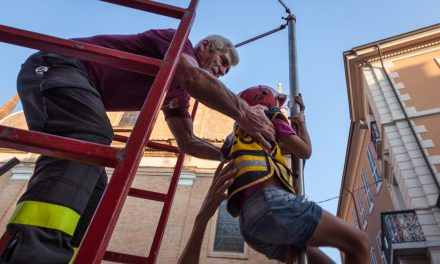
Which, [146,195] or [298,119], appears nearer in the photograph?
[298,119]

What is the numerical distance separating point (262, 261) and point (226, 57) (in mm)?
10579

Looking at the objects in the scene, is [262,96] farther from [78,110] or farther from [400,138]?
[400,138]

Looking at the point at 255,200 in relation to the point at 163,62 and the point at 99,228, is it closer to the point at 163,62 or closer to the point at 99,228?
the point at 163,62

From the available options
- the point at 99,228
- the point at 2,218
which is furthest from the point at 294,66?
the point at 2,218

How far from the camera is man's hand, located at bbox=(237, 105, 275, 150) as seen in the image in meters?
2.53

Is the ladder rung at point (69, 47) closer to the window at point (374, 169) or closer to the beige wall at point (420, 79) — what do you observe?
the beige wall at point (420, 79)

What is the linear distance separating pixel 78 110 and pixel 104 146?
78 centimetres

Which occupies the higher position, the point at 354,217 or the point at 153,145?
the point at 354,217

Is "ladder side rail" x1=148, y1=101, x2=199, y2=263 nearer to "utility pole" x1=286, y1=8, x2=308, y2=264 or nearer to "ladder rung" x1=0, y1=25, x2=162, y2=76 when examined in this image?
"utility pole" x1=286, y1=8, x2=308, y2=264

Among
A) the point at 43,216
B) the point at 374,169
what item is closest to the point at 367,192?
the point at 374,169

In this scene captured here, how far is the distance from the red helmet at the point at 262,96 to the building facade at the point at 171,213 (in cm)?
1000

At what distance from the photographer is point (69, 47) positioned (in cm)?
163

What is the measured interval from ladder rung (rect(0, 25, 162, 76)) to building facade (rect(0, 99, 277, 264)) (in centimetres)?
1173

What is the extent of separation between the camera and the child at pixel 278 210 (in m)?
2.00
